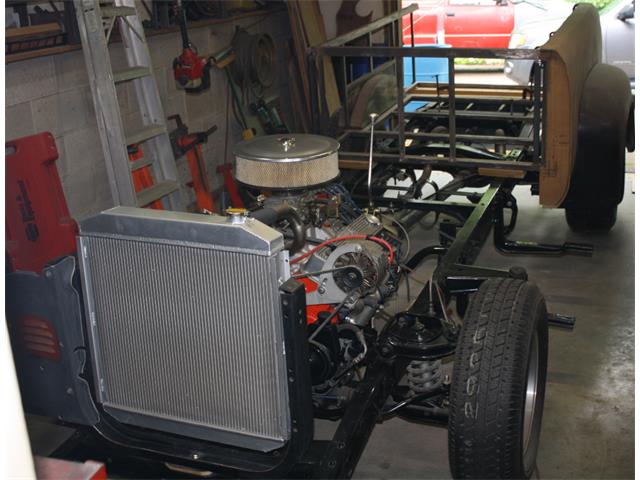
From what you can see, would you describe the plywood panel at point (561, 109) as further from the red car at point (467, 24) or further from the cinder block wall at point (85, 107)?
the red car at point (467, 24)

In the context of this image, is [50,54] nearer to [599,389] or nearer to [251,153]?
[251,153]

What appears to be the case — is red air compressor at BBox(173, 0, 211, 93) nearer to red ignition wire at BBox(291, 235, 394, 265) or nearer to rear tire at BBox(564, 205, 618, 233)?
rear tire at BBox(564, 205, 618, 233)

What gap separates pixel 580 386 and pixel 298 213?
1.75m

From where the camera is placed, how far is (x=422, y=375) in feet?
10.4

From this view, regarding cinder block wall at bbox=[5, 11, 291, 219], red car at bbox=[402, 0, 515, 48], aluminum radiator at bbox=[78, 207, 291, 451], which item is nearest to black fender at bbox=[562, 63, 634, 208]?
cinder block wall at bbox=[5, 11, 291, 219]

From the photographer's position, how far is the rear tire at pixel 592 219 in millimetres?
5695

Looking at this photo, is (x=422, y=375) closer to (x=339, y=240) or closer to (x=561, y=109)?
(x=339, y=240)

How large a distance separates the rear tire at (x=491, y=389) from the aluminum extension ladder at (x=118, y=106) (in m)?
2.58

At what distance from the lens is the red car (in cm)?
Answer: 1314

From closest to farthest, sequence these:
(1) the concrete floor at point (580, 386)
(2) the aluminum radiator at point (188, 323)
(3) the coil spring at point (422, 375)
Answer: (2) the aluminum radiator at point (188, 323) < (3) the coil spring at point (422, 375) < (1) the concrete floor at point (580, 386)

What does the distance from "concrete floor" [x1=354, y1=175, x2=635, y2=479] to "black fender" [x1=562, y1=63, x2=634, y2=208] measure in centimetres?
47

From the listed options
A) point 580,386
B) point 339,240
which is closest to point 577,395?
point 580,386

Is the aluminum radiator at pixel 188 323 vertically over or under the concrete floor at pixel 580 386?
Result: over

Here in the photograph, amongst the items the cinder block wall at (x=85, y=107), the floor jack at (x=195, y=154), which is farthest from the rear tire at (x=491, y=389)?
the floor jack at (x=195, y=154)
